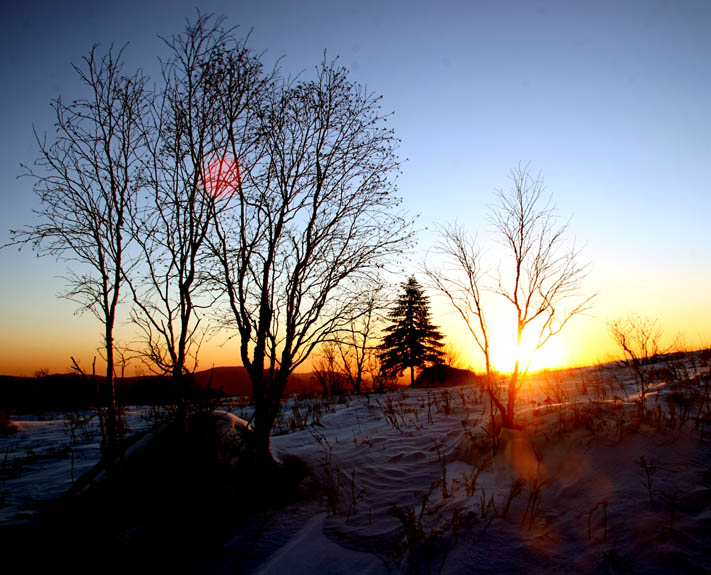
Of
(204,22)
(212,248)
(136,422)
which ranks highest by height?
(204,22)

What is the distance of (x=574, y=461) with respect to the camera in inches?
142

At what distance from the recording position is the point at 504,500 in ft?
10.7

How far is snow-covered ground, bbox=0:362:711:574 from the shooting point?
2545mm

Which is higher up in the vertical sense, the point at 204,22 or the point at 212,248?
the point at 204,22

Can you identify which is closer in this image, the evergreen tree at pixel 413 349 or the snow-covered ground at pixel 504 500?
the snow-covered ground at pixel 504 500

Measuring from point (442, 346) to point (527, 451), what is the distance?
74.3ft

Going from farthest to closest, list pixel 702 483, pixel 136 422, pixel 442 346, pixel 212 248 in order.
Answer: pixel 442 346 → pixel 136 422 → pixel 212 248 → pixel 702 483

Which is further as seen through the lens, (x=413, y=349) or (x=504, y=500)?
(x=413, y=349)

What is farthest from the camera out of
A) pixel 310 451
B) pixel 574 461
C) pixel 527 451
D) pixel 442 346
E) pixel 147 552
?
pixel 442 346

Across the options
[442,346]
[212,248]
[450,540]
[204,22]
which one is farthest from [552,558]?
[442,346]

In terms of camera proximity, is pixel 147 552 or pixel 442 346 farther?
pixel 442 346

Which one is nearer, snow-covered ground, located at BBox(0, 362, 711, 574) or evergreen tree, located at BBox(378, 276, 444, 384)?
snow-covered ground, located at BBox(0, 362, 711, 574)

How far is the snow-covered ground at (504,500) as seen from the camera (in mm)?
2545

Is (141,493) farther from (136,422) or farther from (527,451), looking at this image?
(136,422)
